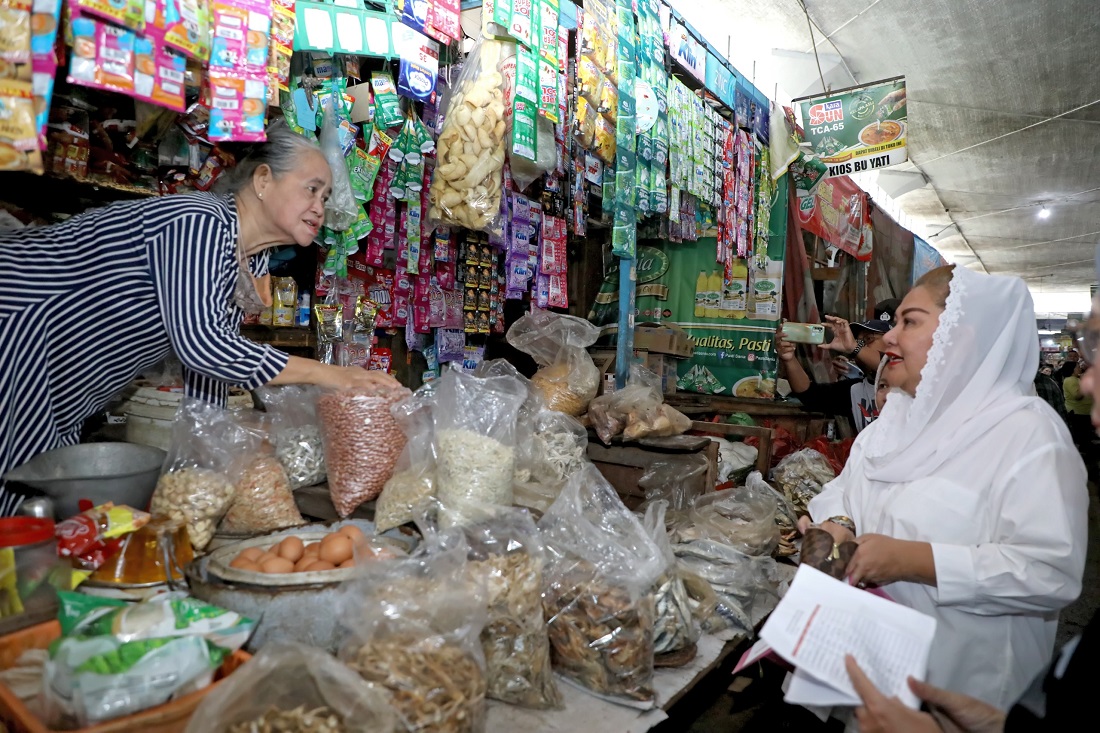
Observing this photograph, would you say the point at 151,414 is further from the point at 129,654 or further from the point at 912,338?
the point at 912,338

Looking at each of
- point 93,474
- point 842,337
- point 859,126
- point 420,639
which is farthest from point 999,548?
point 859,126

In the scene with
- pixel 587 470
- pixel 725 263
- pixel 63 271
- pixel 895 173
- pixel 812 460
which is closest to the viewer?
pixel 63 271

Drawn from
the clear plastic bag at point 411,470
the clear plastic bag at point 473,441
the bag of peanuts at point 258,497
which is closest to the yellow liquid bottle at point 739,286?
the clear plastic bag at point 473,441

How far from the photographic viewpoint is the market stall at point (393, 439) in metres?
1.04

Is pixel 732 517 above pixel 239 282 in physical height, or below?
below

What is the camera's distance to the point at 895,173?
8.52 meters

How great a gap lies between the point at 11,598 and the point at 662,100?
11.0 ft

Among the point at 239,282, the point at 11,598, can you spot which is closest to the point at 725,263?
the point at 239,282

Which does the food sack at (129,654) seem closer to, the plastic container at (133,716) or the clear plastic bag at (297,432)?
the plastic container at (133,716)

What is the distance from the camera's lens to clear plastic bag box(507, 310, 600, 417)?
2.83 m

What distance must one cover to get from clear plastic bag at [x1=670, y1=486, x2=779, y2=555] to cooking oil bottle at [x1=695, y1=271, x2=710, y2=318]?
8.92ft

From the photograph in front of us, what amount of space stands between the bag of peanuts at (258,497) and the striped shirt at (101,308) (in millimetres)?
198

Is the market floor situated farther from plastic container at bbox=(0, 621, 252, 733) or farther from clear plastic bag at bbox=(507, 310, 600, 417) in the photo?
clear plastic bag at bbox=(507, 310, 600, 417)

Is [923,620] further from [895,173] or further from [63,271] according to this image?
[895,173]
